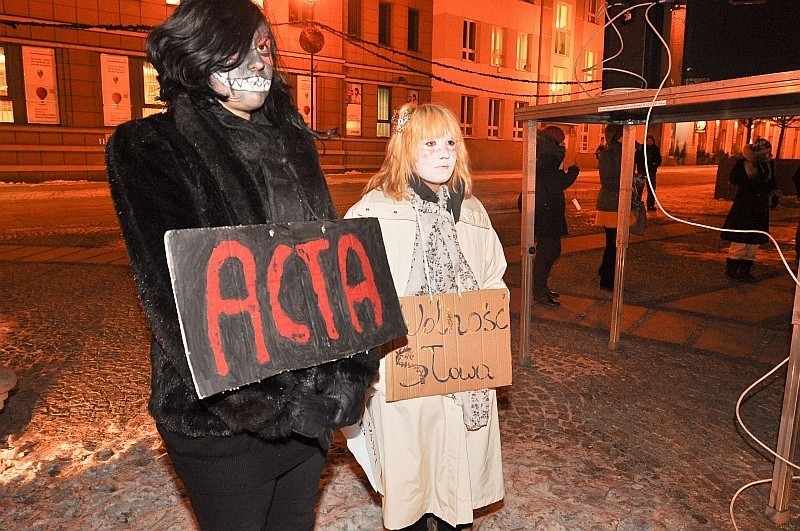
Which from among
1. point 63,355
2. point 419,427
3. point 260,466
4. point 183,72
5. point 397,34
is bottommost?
point 63,355

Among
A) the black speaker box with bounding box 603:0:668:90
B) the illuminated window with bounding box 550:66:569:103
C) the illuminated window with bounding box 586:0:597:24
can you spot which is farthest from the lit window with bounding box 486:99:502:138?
the black speaker box with bounding box 603:0:668:90

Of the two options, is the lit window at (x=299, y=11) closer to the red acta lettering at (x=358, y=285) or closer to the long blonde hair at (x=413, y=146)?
the long blonde hair at (x=413, y=146)

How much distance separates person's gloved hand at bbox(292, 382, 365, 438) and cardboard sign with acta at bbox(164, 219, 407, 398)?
0.34 ft

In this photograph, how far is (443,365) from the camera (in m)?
2.35

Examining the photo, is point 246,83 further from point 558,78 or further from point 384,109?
point 558,78

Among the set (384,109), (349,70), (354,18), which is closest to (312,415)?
(349,70)

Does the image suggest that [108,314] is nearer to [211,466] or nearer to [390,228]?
[390,228]

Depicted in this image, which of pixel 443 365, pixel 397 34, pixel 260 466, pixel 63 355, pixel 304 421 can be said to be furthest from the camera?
pixel 397 34

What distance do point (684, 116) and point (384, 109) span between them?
24.8 meters

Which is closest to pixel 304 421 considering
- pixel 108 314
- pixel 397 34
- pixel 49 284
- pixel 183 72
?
pixel 183 72

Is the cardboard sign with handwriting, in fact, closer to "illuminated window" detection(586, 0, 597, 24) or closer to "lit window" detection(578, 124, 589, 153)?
"lit window" detection(578, 124, 589, 153)

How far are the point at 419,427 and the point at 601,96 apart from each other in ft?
7.58

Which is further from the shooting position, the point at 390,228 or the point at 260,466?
the point at 390,228

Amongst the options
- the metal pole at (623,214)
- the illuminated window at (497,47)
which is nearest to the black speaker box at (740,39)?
the metal pole at (623,214)
